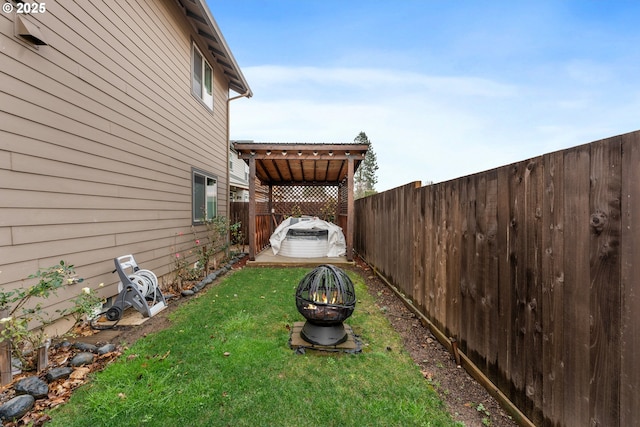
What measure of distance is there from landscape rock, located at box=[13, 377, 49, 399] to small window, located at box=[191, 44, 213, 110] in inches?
218

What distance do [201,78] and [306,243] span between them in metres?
4.50

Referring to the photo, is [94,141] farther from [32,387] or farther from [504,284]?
[504,284]

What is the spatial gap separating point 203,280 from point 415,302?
3.67 metres

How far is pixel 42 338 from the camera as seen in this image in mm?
2404

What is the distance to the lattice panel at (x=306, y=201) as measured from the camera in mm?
10203

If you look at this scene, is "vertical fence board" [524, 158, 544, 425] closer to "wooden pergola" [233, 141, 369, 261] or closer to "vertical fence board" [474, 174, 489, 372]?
"vertical fence board" [474, 174, 489, 372]

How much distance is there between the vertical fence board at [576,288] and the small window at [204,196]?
6.04 meters

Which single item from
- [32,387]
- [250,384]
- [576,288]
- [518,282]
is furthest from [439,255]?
[32,387]

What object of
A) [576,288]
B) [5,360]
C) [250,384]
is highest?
[576,288]

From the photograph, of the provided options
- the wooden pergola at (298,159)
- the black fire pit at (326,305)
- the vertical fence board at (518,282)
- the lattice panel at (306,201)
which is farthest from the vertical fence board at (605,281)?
the lattice panel at (306,201)

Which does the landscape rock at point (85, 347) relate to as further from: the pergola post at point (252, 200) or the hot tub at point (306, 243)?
the hot tub at point (306, 243)

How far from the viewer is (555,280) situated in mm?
1522

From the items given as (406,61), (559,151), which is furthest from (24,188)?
(406,61)

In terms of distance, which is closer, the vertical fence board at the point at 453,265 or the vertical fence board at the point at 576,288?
the vertical fence board at the point at 576,288
